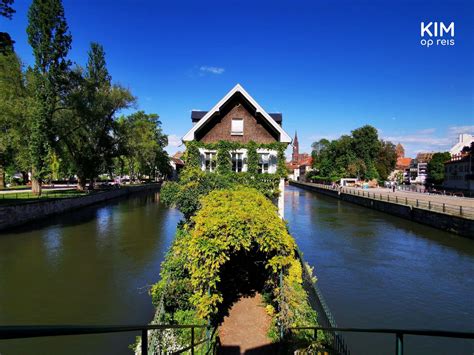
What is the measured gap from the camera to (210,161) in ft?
72.1

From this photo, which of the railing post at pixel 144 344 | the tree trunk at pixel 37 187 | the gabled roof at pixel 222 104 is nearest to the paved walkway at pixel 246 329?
the railing post at pixel 144 344

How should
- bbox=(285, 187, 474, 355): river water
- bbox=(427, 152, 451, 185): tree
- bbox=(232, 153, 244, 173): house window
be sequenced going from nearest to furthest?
bbox=(285, 187, 474, 355): river water, bbox=(232, 153, 244, 173): house window, bbox=(427, 152, 451, 185): tree

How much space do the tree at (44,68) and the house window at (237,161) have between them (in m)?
25.5

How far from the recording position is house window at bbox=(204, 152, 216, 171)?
21.9 metres

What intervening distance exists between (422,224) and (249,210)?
32.0 metres

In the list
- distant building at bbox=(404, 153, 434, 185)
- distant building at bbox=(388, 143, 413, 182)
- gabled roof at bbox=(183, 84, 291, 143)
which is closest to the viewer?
gabled roof at bbox=(183, 84, 291, 143)

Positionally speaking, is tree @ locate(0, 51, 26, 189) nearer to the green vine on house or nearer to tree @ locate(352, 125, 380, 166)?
the green vine on house

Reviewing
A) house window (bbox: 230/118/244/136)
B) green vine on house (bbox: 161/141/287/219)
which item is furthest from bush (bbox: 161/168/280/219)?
house window (bbox: 230/118/244/136)

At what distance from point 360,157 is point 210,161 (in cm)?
7874

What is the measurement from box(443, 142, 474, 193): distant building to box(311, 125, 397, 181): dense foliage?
17.3 metres

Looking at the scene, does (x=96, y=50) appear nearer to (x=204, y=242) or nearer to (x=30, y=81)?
(x=30, y=81)

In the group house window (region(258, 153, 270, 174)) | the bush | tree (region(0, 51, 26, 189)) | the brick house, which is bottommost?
the bush

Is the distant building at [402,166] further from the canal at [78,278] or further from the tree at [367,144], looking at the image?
the canal at [78,278]

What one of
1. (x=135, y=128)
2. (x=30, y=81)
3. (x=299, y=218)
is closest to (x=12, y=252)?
(x=30, y=81)
